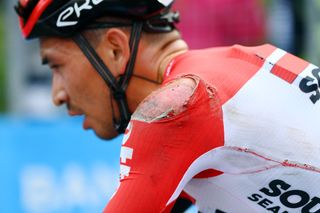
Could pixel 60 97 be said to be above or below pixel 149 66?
below

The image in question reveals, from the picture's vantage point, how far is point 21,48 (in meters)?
7.75

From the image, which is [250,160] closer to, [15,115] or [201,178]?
[201,178]

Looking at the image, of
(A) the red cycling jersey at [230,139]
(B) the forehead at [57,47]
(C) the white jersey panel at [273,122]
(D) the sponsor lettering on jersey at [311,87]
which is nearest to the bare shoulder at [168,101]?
(A) the red cycling jersey at [230,139]

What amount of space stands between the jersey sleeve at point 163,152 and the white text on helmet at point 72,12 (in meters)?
0.64

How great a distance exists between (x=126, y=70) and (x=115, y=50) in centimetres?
10

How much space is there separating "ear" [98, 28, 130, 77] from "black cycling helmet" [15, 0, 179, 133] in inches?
0.8

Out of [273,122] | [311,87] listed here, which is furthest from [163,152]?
[311,87]

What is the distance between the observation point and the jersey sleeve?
102 inches

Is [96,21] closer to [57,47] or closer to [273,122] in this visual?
[57,47]

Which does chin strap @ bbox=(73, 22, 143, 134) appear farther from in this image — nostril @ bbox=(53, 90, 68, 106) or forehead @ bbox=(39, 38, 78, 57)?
nostril @ bbox=(53, 90, 68, 106)

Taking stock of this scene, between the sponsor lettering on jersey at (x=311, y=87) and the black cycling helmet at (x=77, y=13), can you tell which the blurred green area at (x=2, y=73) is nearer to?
the black cycling helmet at (x=77, y=13)

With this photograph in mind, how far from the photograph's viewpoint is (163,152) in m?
2.61

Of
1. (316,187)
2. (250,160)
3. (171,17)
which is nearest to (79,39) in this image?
(171,17)

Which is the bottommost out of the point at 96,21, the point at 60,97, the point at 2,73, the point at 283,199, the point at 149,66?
the point at 2,73
